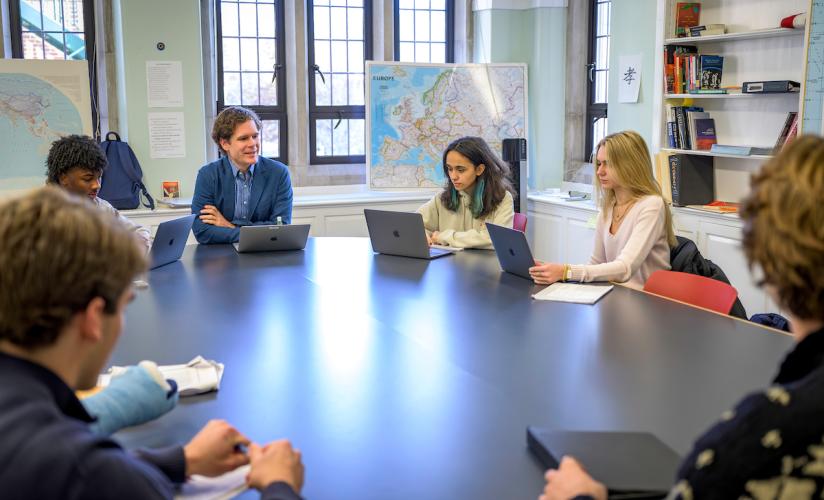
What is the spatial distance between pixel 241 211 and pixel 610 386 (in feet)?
9.06

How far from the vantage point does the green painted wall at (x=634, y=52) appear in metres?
5.45

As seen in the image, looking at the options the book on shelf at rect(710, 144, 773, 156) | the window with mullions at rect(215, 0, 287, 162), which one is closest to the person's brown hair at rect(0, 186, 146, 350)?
the book on shelf at rect(710, 144, 773, 156)

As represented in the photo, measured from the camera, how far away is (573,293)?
3137 millimetres

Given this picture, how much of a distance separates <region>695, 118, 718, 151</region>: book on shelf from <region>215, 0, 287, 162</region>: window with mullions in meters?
3.14

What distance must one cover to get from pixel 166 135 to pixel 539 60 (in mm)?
2848

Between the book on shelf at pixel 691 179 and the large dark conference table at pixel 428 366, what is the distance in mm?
2061

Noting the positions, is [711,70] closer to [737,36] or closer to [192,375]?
[737,36]

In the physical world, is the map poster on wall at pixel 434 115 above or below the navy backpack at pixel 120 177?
above

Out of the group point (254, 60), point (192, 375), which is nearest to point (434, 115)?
point (254, 60)

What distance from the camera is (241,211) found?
4.45m

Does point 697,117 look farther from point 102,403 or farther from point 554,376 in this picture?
point 102,403

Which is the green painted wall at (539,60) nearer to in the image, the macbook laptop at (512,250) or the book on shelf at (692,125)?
the book on shelf at (692,125)

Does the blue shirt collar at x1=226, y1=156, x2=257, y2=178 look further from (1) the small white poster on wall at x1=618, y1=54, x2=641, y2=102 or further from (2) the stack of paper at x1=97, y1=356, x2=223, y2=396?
(1) the small white poster on wall at x1=618, y1=54, x2=641, y2=102

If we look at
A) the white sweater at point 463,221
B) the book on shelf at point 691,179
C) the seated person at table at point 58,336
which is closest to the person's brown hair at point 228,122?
the white sweater at point 463,221
